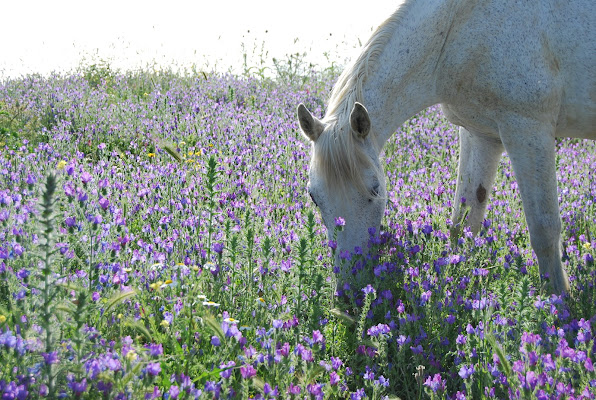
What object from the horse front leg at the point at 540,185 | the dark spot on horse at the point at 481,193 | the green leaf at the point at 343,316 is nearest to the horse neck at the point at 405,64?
the horse front leg at the point at 540,185

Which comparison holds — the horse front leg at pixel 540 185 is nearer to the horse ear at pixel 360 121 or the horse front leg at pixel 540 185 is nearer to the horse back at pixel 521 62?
the horse back at pixel 521 62

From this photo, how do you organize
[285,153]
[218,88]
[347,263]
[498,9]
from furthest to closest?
[218,88] → [285,153] → [498,9] → [347,263]

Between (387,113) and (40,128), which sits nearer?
(387,113)

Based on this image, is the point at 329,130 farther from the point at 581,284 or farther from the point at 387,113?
the point at 581,284

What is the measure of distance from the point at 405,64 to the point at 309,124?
2.81 ft

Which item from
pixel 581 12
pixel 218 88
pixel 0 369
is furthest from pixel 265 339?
pixel 218 88

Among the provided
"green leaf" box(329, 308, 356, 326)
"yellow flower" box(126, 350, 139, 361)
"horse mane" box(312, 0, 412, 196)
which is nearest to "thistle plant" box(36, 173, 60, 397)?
"yellow flower" box(126, 350, 139, 361)

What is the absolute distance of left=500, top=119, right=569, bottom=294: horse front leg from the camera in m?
3.57

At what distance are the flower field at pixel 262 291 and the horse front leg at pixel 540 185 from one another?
0.40 ft

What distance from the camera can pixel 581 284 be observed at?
3.47 metres

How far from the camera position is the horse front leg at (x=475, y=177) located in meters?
4.27

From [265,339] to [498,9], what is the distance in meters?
2.70

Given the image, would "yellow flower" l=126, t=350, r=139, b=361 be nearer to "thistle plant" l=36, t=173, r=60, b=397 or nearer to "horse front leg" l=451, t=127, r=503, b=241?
"thistle plant" l=36, t=173, r=60, b=397

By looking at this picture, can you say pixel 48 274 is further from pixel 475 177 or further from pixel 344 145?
pixel 475 177
